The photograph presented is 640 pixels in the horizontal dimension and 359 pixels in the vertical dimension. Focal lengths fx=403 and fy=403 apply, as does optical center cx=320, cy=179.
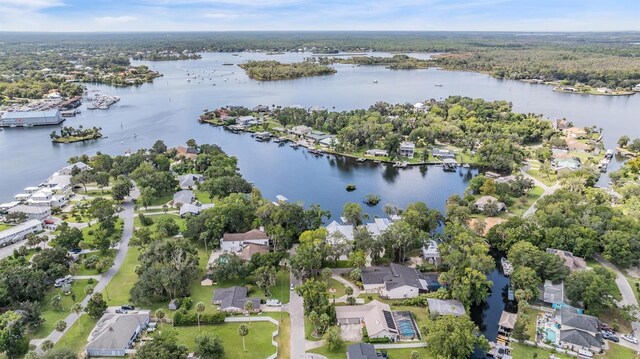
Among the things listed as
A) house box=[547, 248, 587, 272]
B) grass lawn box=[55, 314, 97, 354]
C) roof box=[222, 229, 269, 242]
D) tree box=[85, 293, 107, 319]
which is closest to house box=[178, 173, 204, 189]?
roof box=[222, 229, 269, 242]

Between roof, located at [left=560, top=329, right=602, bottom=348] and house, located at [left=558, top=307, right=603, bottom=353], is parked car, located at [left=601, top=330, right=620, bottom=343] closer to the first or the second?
house, located at [left=558, top=307, right=603, bottom=353]

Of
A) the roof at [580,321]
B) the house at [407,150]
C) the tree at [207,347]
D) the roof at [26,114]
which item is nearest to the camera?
the tree at [207,347]

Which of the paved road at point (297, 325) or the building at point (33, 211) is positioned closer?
the paved road at point (297, 325)

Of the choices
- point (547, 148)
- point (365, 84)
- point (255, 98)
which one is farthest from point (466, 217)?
point (365, 84)

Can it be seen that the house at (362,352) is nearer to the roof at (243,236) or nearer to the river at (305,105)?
the river at (305,105)

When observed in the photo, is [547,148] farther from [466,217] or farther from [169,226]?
[169,226]

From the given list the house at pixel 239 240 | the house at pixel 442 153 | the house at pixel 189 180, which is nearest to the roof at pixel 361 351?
the house at pixel 239 240
